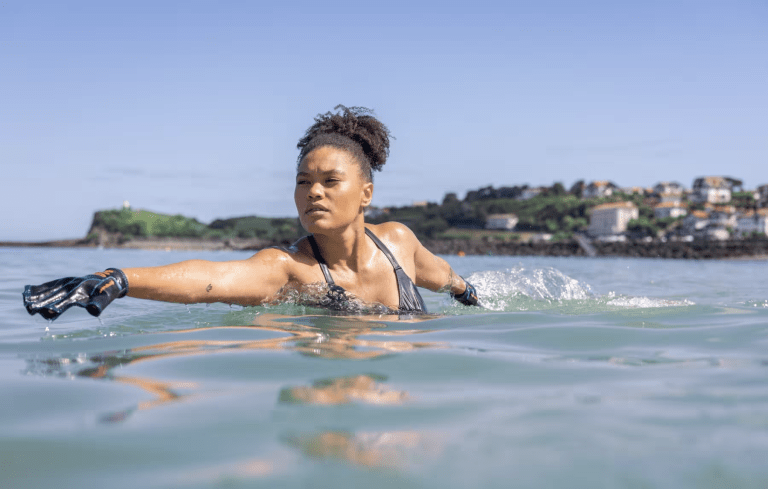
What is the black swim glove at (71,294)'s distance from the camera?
299 cm

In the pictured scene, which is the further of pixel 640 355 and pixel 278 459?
pixel 640 355

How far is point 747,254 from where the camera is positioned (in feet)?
230

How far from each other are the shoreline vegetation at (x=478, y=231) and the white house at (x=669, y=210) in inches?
52.6

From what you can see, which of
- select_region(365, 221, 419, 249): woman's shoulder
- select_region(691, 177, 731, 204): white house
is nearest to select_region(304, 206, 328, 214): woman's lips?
select_region(365, 221, 419, 249): woman's shoulder

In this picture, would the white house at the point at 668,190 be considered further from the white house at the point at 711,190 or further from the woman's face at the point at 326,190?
the woman's face at the point at 326,190

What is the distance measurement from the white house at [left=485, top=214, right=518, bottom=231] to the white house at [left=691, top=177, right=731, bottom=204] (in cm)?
3847

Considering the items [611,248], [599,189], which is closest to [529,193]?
[599,189]

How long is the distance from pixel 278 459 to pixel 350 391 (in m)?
0.64

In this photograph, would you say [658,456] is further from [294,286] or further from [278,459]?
[294,286]

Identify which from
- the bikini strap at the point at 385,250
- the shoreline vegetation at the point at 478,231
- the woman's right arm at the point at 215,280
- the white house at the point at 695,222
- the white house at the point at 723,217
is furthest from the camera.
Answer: the white house at the point at 723,217

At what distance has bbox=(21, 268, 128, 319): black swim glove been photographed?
2.99 m

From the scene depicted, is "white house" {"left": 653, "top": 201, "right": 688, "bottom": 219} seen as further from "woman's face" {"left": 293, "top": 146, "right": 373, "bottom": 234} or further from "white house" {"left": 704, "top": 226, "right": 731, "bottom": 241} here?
"woman's face" {"left": 293, "top": 146, "right": 373, "bottom": 234}

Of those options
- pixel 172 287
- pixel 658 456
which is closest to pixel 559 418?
pixel 658 456

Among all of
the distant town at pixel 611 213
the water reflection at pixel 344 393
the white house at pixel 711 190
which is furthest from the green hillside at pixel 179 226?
the water reflection at pixel 344 393
